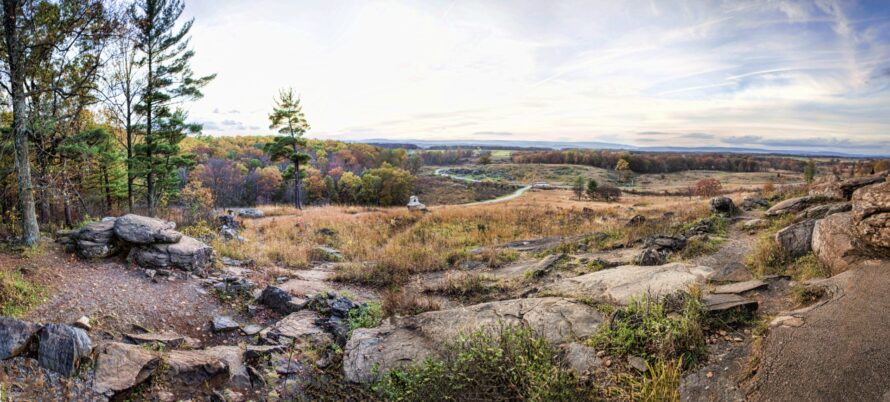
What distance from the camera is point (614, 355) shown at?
4.66 metres

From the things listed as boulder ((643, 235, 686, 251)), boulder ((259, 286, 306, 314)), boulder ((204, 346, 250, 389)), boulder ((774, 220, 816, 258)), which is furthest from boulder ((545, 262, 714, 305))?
boulder ((204, 346, 250, 389))

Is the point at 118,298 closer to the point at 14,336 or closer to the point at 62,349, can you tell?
the point at 14,336

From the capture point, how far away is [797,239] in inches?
305

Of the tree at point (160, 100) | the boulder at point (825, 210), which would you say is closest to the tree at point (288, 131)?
the tree at point (160, 100)

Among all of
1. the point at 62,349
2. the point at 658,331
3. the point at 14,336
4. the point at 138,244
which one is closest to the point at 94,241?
the point at 138,244

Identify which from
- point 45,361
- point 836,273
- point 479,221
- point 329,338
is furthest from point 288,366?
point 479,221

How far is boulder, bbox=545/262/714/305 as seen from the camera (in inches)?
261

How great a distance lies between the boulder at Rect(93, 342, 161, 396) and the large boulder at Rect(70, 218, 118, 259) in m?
4.81

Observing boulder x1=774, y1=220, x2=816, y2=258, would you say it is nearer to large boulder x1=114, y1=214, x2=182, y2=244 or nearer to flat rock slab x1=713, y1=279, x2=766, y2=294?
flat rock slab x1=713, y1=279, x2=766, y2=294

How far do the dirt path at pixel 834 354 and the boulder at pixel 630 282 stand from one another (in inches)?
74.7

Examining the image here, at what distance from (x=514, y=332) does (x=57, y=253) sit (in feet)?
32.4

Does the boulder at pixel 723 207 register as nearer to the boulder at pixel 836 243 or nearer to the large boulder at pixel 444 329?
the boulder at pixel 836 243

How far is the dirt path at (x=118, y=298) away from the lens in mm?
6413

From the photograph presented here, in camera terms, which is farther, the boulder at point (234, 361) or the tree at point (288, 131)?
the tree at point (288, 131)
